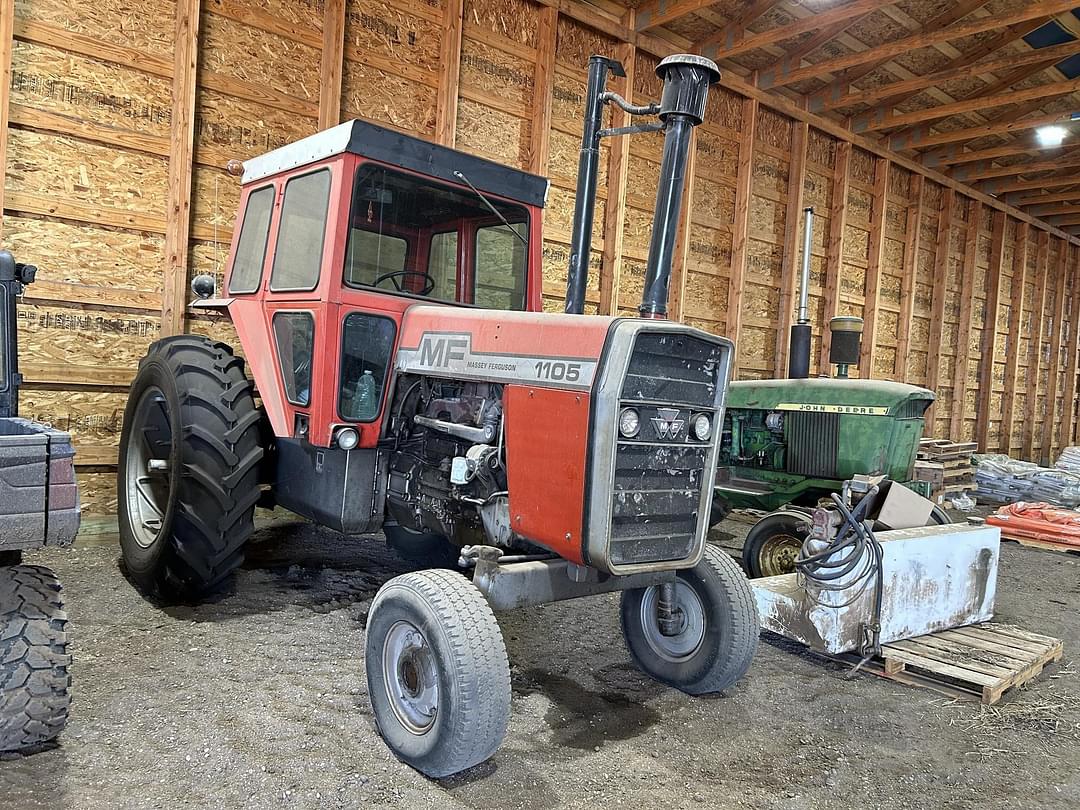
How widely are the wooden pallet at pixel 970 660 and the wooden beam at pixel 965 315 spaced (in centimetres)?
945

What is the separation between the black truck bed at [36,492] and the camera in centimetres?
209

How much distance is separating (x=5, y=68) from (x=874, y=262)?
383 inches

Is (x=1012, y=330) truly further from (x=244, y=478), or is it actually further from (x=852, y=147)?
(x=244, y=478)

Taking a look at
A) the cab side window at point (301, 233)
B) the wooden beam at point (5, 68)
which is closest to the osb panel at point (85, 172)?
the wooden beam at point (5, 68)

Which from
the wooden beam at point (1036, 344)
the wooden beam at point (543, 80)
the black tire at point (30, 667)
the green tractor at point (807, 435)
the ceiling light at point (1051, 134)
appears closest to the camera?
the black tire at point (30, 667)

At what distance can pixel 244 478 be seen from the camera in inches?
144

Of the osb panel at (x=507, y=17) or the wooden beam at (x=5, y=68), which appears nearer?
the wooden beam at (x=5, y=68)

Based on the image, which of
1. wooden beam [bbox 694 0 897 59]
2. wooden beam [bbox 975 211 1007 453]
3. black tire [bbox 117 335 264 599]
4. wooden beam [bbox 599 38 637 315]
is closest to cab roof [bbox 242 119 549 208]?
black tire [bbox 117 335 264 599]

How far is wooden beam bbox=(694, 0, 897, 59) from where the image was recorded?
720 cm

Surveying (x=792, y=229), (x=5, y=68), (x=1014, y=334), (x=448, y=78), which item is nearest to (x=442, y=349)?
(x=5, y=68)

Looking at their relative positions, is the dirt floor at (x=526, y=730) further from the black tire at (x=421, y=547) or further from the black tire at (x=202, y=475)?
the black tire at (x=421, y=547)

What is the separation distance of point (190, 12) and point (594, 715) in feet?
16.6

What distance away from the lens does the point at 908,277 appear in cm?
1114

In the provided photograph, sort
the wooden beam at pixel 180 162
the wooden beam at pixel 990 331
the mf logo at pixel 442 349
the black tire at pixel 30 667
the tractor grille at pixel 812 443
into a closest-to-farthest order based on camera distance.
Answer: the black tire at pixel 30 667, the mf logo at pixel 442 349, the wooden beam at pixel 180 162, the tractor grille at pixel 812 443, the wooden beam at pixel 990 331
